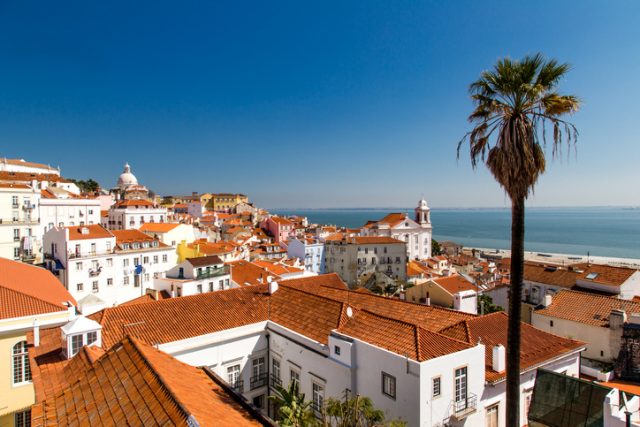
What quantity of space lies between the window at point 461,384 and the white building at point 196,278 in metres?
24.2

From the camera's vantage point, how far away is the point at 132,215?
213ft

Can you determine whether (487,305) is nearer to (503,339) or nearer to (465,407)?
(503,339)

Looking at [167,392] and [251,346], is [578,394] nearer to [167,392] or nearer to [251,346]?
[167,392]

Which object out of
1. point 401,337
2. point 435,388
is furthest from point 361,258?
point 435,388

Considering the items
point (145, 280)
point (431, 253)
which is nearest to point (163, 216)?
point (145, 280)

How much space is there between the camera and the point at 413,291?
3659 centimetres

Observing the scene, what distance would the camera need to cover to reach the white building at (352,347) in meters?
11.8

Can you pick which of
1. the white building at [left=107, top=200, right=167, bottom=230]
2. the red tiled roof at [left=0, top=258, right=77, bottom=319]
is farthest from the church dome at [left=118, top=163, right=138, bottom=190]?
the red tiled roof at [left=0, top=258, right=77, bottom=319]

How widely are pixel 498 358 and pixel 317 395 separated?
722 centimetres

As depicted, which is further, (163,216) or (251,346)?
(163,216)

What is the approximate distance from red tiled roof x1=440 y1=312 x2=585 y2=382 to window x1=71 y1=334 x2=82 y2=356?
44.1 ft

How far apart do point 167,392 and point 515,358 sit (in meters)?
8.24

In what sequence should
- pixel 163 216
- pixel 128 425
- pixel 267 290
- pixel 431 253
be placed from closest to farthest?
pixel 128 425 < pixel 267 290 < pixel 163 216 < pixel 431 253

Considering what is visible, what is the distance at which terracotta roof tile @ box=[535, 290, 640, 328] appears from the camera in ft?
67.7
